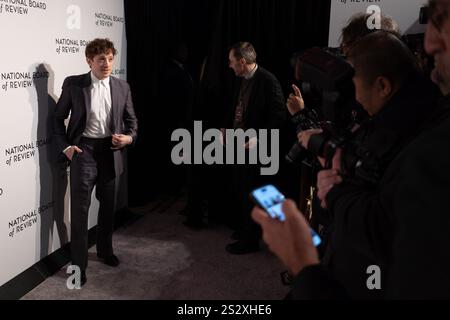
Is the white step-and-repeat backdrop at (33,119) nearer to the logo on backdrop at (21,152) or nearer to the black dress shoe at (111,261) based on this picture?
the logo on backdrop at (21,152)

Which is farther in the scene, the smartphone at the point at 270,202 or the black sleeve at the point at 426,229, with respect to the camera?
the smartphone at the point at 270,202

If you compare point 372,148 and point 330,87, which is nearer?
point 372,148

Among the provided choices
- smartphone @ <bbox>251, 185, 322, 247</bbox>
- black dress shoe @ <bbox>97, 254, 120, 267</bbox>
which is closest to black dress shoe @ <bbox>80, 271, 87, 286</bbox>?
black dress shoe @ <bbox>97, 254, 120, 267</bbox>

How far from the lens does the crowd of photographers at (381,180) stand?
689 millimetres

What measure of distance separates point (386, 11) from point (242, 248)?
196cm

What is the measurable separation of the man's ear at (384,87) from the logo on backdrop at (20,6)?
213 centimetres

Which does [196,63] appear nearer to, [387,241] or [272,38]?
[272,38]

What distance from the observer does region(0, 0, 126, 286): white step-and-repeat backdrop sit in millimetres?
2596

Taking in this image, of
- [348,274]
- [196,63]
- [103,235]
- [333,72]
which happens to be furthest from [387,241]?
[196,63]

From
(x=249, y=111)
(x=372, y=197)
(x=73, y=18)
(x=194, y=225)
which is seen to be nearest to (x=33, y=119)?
(x=73, y=18)

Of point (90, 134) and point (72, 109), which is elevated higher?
point (72, 109)

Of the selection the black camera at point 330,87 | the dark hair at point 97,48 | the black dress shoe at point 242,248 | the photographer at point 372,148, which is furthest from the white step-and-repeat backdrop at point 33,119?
the photographer at point 372,148

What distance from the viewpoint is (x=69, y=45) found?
315 centimetres

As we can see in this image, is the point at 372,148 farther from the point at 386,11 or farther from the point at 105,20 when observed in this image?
the point at 105,20
